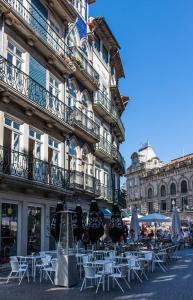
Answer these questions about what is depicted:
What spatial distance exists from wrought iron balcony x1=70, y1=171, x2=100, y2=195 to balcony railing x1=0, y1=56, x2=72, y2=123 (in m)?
3.28

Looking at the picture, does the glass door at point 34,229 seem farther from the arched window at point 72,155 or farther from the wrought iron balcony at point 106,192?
the wrought iron balcony at point 106,192

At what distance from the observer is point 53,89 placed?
72.2 ft

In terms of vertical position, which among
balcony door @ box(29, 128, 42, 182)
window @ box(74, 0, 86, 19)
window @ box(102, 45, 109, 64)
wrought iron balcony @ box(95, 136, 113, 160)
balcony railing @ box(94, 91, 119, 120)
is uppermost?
window @ box(74, 0, 86, 19)

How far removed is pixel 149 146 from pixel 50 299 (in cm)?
9829

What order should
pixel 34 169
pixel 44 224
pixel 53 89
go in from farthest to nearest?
1. pixel 53 89
2. pixel 44 224
3. pixel 34 169

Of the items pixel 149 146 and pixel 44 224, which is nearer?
Answer: pixel 44 224

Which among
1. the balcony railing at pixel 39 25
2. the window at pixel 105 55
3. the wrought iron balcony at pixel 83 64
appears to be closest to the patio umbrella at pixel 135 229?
the wrought iron balcony at pixel 83 64

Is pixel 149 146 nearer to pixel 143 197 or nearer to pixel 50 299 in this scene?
pixel 143 197

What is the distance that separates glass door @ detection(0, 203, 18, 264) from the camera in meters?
16.5

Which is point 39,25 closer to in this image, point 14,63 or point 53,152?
point 14,63

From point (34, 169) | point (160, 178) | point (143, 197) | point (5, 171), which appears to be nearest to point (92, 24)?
point (34, 169)

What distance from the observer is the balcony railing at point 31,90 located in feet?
55.2

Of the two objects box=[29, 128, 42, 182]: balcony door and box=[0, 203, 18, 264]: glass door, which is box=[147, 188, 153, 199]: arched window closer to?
box=[29, 128, 42, 182]: balcony door

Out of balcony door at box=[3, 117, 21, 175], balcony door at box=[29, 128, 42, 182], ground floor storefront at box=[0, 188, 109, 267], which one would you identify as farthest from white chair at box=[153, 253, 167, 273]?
balcony door at box=[3, 117, 21, 175]
